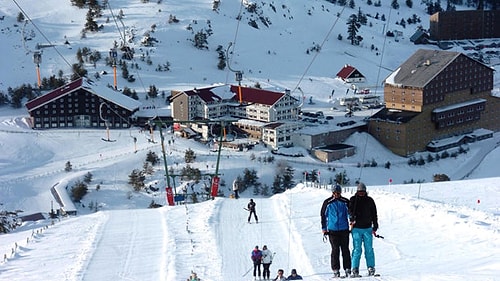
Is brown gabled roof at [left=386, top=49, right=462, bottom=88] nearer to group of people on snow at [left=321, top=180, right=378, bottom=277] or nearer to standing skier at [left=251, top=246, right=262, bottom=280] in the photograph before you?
standing skier at [left=251, top=246, right=262, bottom=280]

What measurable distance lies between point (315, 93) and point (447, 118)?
6.75 meters

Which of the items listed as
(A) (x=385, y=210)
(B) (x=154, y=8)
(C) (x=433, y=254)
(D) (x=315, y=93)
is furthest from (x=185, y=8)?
(C) (x=433, y=254)

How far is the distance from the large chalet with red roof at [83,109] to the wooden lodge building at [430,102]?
852cm

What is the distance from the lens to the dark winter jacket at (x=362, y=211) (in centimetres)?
649

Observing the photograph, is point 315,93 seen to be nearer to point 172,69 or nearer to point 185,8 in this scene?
point 172,69

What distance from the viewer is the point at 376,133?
27.4 metres

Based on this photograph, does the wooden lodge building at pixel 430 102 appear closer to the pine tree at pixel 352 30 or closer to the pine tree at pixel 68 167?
the pine tree at pixel 68 167

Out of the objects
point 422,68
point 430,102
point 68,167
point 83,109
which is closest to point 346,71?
point 422,68

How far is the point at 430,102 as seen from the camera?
28078 millimetres

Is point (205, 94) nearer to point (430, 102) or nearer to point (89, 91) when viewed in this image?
point (89, 91)

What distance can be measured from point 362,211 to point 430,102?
22287 mm

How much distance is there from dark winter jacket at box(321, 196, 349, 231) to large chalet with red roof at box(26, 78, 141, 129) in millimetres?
21728

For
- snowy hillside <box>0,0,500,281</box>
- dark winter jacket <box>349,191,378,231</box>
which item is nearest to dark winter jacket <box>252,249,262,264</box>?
snowy hillside <box>0,0,500,281</box>

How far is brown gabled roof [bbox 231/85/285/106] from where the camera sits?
89.6ft
